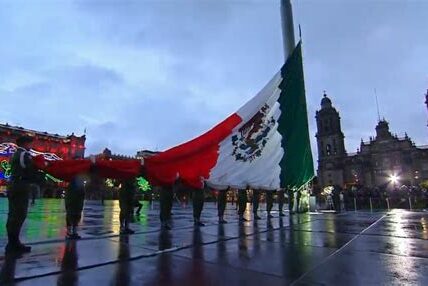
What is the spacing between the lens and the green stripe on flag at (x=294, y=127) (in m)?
10.3

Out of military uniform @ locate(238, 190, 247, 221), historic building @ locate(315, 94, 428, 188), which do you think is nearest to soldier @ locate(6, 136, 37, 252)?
military uniform @ locate(238, 190, 247, 221)

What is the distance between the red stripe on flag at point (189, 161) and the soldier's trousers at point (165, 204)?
8.37 ft

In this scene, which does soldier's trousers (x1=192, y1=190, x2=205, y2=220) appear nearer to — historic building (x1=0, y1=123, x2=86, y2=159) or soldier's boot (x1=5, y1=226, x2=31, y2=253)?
soldier's boot (x1=5, y1=226, x2=31, y2=253)

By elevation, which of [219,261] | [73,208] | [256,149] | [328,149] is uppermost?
[328,149]

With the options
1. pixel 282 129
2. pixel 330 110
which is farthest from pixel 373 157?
pixel 282 129

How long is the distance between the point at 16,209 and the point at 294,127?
26.0ft

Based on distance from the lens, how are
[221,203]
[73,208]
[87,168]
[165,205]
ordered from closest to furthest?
1. [87,168]
2. [73,208]
3. [165,205]
4. [221,203]

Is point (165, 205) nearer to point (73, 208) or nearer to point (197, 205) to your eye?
point (197, 205)

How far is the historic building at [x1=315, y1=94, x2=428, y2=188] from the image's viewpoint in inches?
3691

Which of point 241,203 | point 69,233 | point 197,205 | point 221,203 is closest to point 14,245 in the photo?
point 69,233

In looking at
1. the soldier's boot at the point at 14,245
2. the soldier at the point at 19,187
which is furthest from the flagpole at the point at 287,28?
the soldier's boot at the point at 14,245

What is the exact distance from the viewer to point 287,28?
46.4 ft

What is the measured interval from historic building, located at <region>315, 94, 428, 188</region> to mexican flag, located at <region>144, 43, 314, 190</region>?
85.0m

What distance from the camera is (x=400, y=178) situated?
299ft
